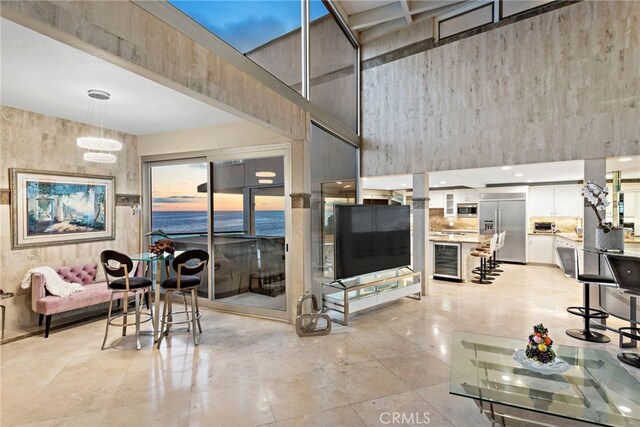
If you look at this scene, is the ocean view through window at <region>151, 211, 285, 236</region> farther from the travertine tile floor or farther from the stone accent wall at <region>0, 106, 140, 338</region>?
the travertine tile floor

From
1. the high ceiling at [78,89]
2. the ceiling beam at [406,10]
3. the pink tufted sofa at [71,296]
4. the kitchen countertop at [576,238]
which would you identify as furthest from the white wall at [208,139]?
the kitchen countertop at [576,238]

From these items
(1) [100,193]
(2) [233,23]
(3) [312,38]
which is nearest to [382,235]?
(3) [312,38]

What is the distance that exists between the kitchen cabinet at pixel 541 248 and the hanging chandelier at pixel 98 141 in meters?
9.45

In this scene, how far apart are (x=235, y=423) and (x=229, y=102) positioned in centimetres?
251

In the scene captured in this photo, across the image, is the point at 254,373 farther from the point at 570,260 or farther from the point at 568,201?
the point at 568,201

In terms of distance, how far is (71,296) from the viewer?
3.99m

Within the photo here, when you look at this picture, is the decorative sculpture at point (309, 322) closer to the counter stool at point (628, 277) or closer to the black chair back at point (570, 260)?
the counter stool at point (628, 277)

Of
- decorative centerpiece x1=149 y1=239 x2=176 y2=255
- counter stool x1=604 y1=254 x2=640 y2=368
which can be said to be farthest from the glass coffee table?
decorative centerpiece x1=149 y1=239 x2=176 y2=255

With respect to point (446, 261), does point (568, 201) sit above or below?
above

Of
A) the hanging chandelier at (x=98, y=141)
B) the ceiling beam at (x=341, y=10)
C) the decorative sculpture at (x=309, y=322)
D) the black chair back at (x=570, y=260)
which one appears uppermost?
the ceiling beam at (x=341, y=10)

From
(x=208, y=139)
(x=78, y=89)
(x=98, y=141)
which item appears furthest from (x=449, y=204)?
(x=78, y=89)

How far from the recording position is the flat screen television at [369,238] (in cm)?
429

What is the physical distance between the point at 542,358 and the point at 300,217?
2778mm

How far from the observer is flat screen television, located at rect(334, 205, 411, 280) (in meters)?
4.29
